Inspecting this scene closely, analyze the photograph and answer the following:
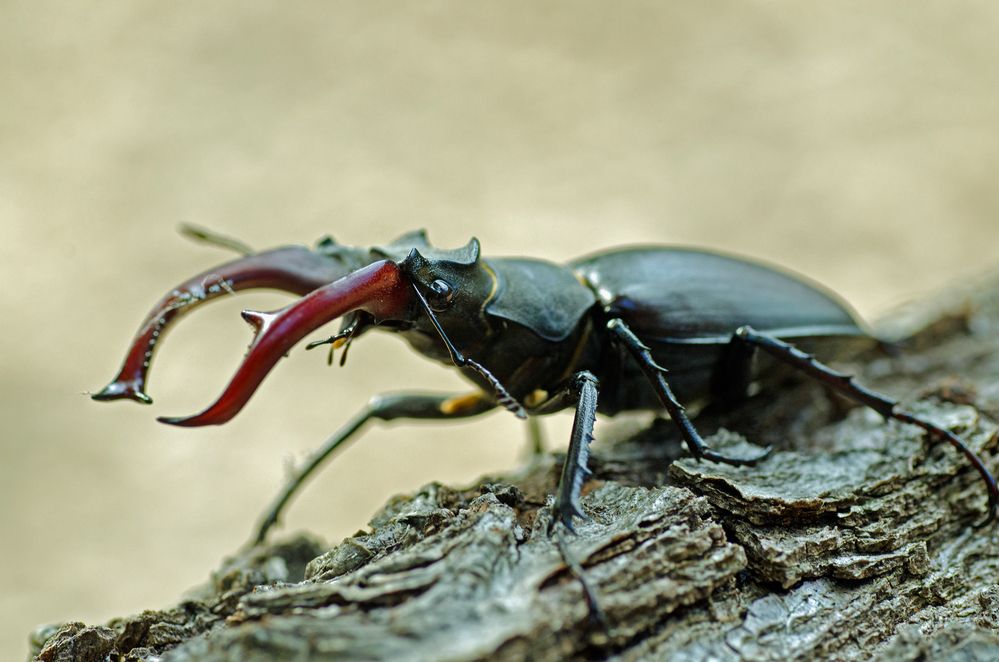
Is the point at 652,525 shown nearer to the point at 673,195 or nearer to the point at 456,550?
the point at 456,550

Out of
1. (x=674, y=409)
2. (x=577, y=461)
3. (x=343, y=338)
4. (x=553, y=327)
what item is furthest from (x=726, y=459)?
(x=343, y=338)

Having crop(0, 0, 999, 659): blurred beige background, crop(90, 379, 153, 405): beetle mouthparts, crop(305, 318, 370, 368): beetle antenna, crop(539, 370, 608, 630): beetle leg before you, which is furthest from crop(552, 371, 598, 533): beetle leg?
crop(0, 0, 999, 659): blurred beige background

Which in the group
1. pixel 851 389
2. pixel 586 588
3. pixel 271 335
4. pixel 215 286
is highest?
pixel 215 286

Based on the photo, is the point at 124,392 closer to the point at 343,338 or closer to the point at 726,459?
the point at 343,338

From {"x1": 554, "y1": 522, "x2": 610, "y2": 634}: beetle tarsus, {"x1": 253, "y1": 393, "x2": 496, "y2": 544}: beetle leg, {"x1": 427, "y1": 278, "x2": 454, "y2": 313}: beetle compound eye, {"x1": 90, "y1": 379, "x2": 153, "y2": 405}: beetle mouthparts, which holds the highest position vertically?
{"x1": 253, "y1": 393, "x2": 496, "y2": 544}: beetle leg

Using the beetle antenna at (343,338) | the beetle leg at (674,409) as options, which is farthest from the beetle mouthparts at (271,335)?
the beetle leg at (674,409)

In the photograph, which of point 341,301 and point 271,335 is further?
point 341,301

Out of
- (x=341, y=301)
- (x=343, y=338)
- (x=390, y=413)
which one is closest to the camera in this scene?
(x=341, y=301)

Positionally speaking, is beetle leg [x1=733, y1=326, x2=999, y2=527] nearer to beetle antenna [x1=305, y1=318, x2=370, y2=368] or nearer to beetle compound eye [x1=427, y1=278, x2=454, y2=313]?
beetle compound eye [x1=427, y1=278, x2=454, y2=313]
